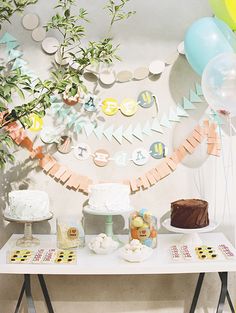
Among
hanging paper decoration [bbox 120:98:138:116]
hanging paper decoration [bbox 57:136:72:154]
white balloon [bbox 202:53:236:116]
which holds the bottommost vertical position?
hanging paper decoration [bbox 57:136:72:154]

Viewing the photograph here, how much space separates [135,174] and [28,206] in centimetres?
60

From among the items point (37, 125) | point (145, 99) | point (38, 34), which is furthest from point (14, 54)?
point (145, 99)

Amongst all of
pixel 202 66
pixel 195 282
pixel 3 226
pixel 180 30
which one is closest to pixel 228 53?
pixel 202 66

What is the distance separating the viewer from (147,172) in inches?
108

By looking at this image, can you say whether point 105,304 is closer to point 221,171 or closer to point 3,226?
point 3,226

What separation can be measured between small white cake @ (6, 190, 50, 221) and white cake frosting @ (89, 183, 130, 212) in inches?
9.0

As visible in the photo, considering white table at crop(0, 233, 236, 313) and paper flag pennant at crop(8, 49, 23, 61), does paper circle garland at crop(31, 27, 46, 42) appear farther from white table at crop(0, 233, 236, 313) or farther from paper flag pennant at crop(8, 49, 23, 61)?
white table at crop(0, 233, 236, 313)

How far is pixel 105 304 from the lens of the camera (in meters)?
2.83

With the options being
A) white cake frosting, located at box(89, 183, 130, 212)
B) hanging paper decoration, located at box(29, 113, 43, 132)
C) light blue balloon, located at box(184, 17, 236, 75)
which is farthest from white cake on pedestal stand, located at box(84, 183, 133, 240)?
light blue balloon, located at box(184, 17, 236, 75)

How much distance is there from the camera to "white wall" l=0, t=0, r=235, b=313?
2.73m

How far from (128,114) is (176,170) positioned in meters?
0.39

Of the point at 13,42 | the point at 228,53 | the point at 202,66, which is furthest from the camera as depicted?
the point at 13,42

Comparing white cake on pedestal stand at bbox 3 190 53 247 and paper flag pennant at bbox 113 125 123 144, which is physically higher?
paper flag pennant at bbox 113 125 123 144

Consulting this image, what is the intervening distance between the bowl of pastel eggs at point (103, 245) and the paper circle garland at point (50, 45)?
3.23 feet
